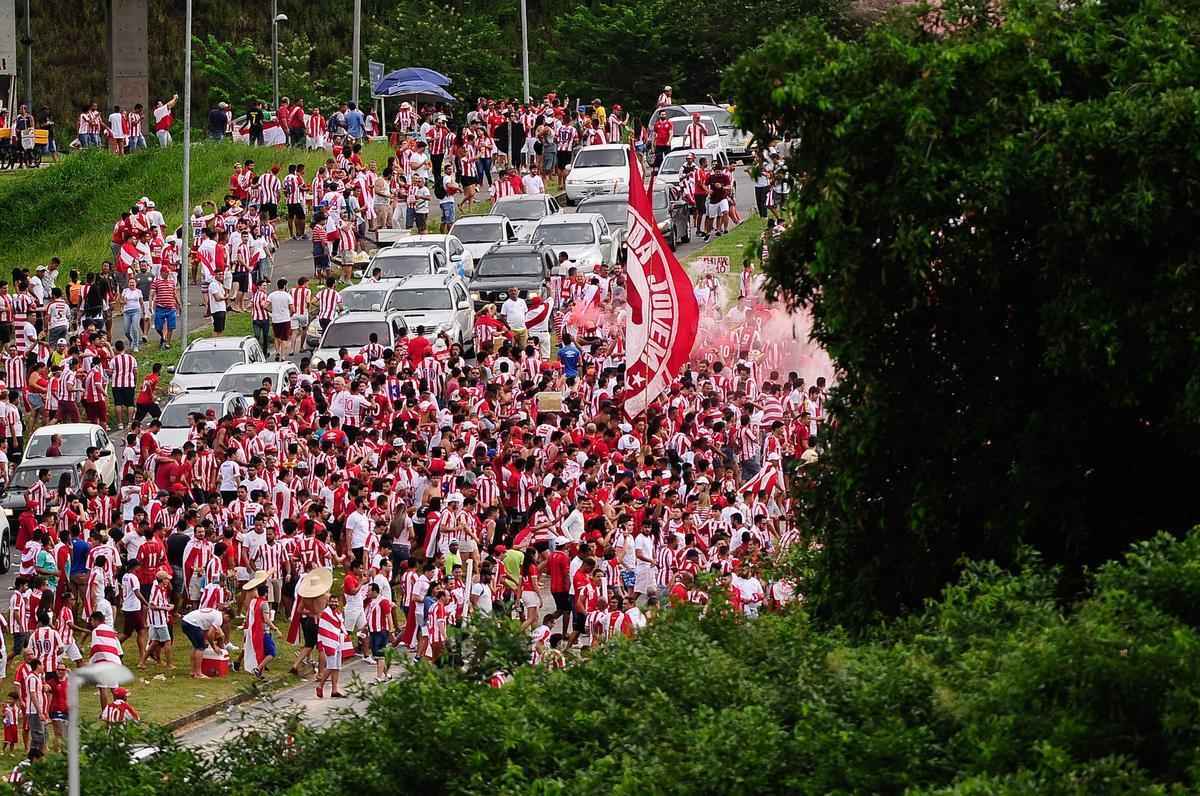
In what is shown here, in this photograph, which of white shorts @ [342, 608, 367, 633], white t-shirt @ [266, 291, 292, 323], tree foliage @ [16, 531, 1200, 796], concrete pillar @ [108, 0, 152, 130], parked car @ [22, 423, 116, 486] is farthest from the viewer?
concrete pillar @ [108, 0, 152, 130]

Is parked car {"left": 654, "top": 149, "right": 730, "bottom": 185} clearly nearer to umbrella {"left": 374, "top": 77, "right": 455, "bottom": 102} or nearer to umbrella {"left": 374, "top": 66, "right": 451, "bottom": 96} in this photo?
umbrella {"left": 374, "top": 77, "right": 455, "bottom": 102}

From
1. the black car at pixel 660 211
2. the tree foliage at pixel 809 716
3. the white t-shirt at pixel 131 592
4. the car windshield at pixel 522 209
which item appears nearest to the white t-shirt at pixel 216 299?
the car windshield at pixel 522 209

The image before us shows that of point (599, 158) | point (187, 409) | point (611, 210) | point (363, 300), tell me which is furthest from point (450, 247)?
point (187, 409)

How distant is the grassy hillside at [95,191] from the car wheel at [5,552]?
2159 cm

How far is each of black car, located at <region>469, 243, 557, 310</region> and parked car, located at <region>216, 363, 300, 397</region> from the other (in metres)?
5.55

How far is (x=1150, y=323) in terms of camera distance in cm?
1684

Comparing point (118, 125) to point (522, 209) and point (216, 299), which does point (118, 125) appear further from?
point (216, 299)

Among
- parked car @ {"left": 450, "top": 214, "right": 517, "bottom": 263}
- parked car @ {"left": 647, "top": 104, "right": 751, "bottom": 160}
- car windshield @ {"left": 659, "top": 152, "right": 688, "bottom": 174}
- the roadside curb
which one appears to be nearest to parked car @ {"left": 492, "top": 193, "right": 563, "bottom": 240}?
parked car @ {"left": 450, "top": 214, "right": 517, "bottom": 263}

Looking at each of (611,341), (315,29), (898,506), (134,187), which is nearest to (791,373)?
(611,341)

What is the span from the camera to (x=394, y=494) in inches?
1169

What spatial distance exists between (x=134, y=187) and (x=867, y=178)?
134 feet

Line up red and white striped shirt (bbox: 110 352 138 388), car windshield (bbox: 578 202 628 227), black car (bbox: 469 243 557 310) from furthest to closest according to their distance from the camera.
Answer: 1. car windshield (bbox: 578 202 628 227)
2. black car (bbox: 469 243 557 310)
3. red and white striped shirt (bbox: 110 352 138 388)

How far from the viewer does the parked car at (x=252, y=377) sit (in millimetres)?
35906

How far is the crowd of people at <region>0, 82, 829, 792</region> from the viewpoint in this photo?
26.2m
